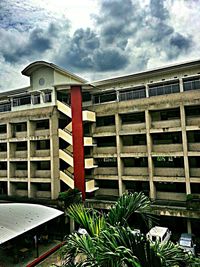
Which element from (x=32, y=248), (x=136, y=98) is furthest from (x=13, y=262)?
(x=136, y=98)

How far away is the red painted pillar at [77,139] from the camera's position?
24562mm

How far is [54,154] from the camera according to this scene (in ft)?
83.9

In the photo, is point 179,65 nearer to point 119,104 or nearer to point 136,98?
point 136,98

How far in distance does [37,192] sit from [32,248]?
24.9 feet

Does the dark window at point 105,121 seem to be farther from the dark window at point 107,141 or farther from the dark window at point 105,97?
the dark window at point 105,97

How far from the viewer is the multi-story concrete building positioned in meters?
22.5

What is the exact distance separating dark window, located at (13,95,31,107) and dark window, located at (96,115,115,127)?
847 cm

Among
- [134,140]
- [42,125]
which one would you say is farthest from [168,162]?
[42,125]

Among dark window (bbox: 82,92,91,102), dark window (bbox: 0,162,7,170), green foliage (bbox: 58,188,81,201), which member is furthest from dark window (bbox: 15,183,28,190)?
dark window (bbox: 82,92,91,102)

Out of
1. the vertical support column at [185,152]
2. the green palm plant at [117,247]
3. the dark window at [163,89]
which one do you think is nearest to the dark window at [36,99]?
the dark window at [163,89]

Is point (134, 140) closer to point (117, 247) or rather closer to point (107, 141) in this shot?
point (107, 141)

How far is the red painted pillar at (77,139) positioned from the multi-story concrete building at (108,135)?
3.9 inches

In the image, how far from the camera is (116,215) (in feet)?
23.6

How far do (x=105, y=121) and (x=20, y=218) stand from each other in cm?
1335
